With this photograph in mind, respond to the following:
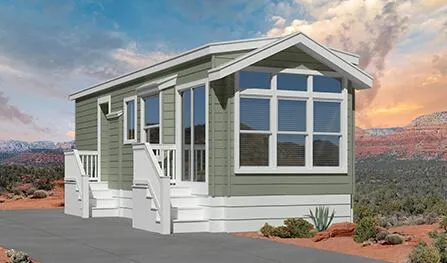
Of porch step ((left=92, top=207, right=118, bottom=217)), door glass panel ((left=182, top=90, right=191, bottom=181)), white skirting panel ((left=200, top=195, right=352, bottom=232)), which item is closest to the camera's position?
white skirting panel ((left=200, top=195, right=352, bottom=232))

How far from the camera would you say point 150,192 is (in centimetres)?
1471

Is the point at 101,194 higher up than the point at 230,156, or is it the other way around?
the point at 230,156

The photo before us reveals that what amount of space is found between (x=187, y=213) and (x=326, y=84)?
4.01m

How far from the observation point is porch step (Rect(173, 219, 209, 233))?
1409 cm

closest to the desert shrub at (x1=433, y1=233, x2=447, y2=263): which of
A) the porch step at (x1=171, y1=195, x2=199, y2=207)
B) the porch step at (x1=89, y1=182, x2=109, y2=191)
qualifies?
the porch step at (x1=171, y1=195, x2=199, y2=207)

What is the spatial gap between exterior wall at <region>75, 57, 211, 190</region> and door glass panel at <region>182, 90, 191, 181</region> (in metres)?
0.39

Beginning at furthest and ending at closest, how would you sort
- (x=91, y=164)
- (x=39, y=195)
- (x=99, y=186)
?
(x=39, y=195) < (x=91, y=164) < (x=99, y=186)

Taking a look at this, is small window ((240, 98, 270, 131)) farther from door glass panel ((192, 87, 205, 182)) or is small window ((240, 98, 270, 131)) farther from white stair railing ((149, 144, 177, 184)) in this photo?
white stair railing ((149, 144, 177, 184))

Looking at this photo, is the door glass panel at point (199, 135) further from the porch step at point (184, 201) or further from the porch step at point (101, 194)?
the porch step at point (101, 194)

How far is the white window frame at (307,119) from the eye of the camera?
1442 cm

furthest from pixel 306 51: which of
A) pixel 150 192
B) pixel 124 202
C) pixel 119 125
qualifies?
pixel 124 202

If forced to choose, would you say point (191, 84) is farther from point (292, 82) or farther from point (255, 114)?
point (292, 82)

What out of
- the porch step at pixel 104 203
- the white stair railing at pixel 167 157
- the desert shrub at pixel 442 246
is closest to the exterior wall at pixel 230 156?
the white stair railing at pixel 167 157

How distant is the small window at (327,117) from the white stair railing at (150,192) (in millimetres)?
3406
